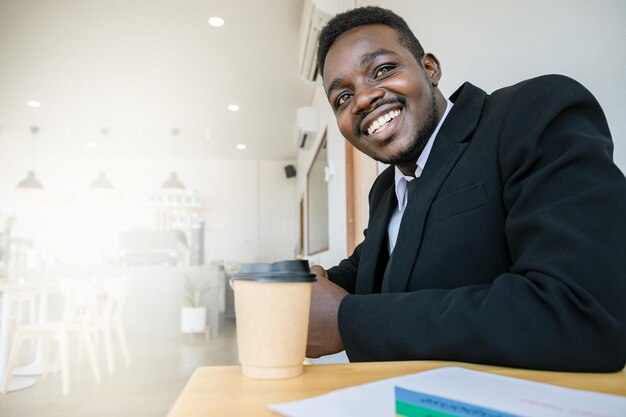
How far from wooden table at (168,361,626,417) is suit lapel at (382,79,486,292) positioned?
31 centimetres

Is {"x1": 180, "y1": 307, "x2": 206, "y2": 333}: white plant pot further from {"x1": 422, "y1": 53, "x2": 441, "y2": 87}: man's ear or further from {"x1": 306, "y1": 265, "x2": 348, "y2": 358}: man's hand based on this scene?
{"x1": 306, "y1": 265, "x2": 348, "y2": 358}: man's hand

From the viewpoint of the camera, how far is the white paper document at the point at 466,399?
317 mm

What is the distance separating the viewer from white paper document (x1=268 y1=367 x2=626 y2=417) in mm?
317

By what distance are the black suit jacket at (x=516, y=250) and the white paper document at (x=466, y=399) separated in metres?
0.13

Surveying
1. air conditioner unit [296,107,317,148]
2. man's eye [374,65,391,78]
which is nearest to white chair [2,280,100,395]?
air conditioner unit [296,107,317,148]

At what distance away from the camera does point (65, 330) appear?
343 centimetres

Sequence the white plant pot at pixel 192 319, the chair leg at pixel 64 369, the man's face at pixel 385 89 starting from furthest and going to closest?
the white plant pot at pixel 192 319 → the chair leg at pixel 64 369 → the man's face at pixel 385 89

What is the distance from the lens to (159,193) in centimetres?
859

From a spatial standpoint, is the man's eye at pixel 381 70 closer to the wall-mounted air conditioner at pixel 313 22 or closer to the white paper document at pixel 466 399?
the white paper document at pixel 466 399

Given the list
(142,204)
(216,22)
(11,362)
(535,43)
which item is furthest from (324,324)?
(142,204)

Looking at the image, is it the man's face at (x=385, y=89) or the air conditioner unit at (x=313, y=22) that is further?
the air conditioner unit at (x=313, y=22)

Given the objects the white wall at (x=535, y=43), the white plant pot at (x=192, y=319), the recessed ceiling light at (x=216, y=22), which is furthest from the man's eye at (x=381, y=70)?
the white plant pot at (x=192, y=319)

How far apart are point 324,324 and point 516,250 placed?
1.10 feet

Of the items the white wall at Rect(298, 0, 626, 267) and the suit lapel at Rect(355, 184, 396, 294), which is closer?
the white wall at Rect(298, 0, 626, 267)
